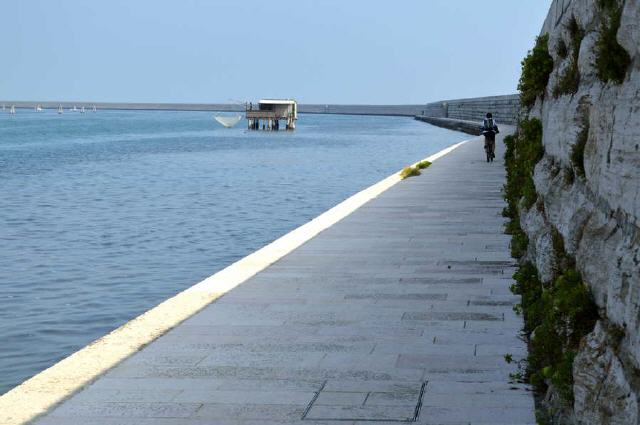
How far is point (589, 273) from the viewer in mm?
4996

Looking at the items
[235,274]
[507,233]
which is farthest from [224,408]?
[507,233]

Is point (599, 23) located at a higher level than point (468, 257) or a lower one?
higher

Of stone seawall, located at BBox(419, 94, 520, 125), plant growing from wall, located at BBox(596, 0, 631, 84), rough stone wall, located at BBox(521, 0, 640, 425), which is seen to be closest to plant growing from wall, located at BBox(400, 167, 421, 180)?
stone seawall, located at BBox(419, 94, 520, 125)

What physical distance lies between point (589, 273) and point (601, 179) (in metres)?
0.49

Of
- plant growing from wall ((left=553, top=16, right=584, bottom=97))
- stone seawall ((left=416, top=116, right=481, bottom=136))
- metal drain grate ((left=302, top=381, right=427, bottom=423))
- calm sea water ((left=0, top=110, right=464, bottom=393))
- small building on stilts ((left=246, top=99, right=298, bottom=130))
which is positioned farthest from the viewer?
small building on stilts ((left=246, top=99, right=298, bottom=130))

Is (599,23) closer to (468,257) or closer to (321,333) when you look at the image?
(321,333)

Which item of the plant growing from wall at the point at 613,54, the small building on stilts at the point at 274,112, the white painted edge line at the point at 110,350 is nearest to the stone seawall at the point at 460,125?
the small building on stilts at the point at 274,112

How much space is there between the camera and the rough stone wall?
4109mm

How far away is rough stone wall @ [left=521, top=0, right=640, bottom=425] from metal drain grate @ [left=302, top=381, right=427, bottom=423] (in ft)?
3.42

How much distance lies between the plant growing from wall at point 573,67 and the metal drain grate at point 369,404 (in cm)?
205

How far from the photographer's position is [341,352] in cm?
756

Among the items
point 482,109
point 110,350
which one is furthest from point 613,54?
point 482,109

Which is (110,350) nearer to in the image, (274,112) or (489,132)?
(489,132)

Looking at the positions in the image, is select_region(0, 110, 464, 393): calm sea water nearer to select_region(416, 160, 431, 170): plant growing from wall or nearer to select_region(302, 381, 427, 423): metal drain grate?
select_region(416, 160, 431, 170): plant growing from wall
